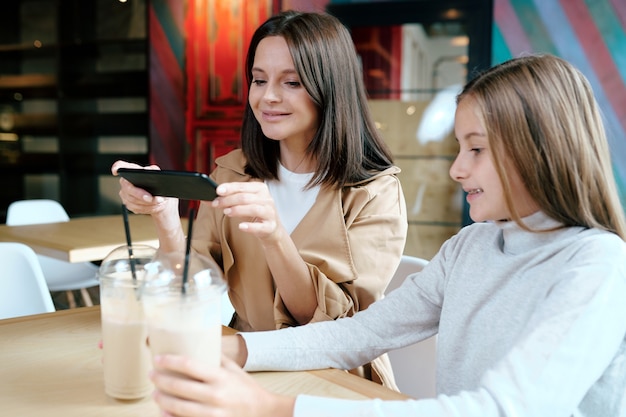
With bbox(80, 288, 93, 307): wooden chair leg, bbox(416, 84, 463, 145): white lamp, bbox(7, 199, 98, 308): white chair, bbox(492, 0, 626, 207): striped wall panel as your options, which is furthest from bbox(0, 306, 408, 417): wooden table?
bbox(416, 84, 463, 145): white lamp

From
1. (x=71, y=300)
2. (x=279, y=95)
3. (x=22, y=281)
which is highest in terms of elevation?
(x=279, y=95)

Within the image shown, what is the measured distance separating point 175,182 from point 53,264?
2.53 metres

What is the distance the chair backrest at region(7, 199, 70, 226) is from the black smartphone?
241 cm

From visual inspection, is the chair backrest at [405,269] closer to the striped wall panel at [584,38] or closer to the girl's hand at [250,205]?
the girl's hand at [250,205]

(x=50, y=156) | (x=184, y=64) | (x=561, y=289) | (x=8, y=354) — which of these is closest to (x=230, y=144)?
(x=184, y=64)

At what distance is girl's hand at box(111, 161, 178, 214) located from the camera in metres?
1.26

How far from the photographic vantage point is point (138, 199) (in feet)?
4.32

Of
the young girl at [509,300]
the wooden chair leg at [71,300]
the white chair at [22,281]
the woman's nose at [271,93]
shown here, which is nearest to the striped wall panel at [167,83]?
the wooden chair leg at [71,300]

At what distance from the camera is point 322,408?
0.80m

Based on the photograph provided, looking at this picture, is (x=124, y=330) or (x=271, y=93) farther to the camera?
(x=271, y=93)

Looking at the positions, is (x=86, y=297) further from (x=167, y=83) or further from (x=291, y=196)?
(x=291, y=196)

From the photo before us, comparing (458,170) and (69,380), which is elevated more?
(458,170)

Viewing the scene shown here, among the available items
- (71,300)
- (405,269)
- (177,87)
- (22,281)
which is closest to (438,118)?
(177,87)

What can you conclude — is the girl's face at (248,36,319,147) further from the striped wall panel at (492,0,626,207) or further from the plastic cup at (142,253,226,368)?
the striped wall panel at (492,0,626,207)
